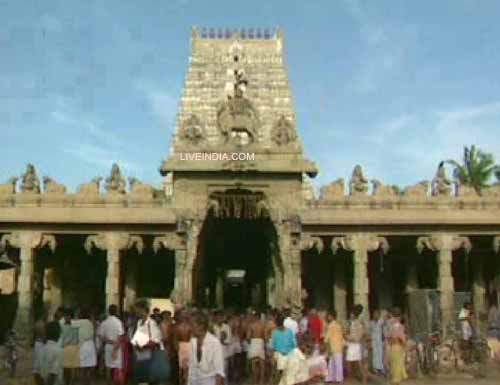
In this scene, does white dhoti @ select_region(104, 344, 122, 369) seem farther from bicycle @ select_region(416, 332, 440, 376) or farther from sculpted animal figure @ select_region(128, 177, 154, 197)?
sculpted animal figure @ select_region(128, 177, 154, 197)

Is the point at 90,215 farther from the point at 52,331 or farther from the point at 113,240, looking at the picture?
the point at 52,331

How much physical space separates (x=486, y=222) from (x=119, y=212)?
1317 centimetres

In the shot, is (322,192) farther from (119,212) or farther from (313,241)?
(119,212)

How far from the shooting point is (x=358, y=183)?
25922 millimetres

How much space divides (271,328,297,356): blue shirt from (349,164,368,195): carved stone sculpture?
1228cm

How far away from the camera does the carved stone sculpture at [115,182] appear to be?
84.0 feet

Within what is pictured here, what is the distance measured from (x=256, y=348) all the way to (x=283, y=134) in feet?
31.5

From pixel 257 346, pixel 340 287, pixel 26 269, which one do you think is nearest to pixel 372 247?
Result: pixel 340 287

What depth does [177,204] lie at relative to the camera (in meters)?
24.7

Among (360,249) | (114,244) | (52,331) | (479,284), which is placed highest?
(114,244)

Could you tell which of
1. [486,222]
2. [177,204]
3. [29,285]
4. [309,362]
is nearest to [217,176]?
[177,204]

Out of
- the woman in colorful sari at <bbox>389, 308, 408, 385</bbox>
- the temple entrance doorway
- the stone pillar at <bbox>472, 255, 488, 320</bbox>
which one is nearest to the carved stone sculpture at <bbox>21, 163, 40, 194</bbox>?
the temple entrance doorway

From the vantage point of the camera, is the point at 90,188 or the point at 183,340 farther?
the point at 90,188

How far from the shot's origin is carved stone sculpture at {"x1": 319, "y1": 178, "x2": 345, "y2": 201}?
25828 millimetres
